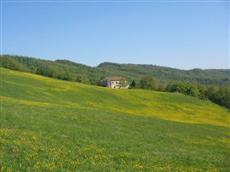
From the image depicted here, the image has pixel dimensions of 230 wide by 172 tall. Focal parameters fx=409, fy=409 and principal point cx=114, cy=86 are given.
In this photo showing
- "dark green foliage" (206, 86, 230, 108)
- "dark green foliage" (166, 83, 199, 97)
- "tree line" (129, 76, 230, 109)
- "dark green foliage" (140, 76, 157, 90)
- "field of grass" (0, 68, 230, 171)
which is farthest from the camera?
"dark green foliage" (140, 76, 157, 90)

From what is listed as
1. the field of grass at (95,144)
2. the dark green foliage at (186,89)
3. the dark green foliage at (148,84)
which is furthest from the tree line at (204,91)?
the field of grass at (95,144)

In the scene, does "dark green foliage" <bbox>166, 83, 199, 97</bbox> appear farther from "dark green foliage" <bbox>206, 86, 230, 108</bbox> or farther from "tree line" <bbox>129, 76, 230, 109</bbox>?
"dark green foliage" <bbox>206, 86, 230, 108</bbox>

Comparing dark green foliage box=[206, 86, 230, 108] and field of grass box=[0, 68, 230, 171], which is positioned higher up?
field of grass box=[0, 68, 230, 171]

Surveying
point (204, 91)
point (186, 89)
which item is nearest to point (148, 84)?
point (204, 91)

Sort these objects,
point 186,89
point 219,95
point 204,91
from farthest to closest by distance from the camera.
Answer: point 204,91 → point 219,95 → point 186,89

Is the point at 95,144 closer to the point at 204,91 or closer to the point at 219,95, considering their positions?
the point at 219,95

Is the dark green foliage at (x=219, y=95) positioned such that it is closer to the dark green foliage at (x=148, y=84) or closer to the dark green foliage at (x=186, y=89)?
the dark green foliage at (x=186, y=89)

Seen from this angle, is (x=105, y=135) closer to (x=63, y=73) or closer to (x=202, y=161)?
(x=202, y=161)

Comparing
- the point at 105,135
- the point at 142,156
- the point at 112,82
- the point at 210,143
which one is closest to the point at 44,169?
the point at 142,156

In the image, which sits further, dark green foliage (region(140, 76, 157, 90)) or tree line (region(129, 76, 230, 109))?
dark green foliage (region(140, 76, 157, 90))

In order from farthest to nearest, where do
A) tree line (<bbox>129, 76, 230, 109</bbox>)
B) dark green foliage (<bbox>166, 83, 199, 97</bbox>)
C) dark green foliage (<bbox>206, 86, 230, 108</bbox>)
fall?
dark green foliage (<bbox>166, 83, 199, 97</bbox>)
tree line (<bbox>129, 76, 230, 109</bbox>)
dark green foliage (<bbox>206, 86, 230, 108</bbox>)

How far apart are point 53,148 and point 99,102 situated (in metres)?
49.3

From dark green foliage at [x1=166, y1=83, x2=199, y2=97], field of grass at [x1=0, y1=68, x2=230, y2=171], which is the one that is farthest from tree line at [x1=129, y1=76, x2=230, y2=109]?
field of grass at [x1=0, y1=68, x2=230, y2=171]

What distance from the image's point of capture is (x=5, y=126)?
23.7 metres
